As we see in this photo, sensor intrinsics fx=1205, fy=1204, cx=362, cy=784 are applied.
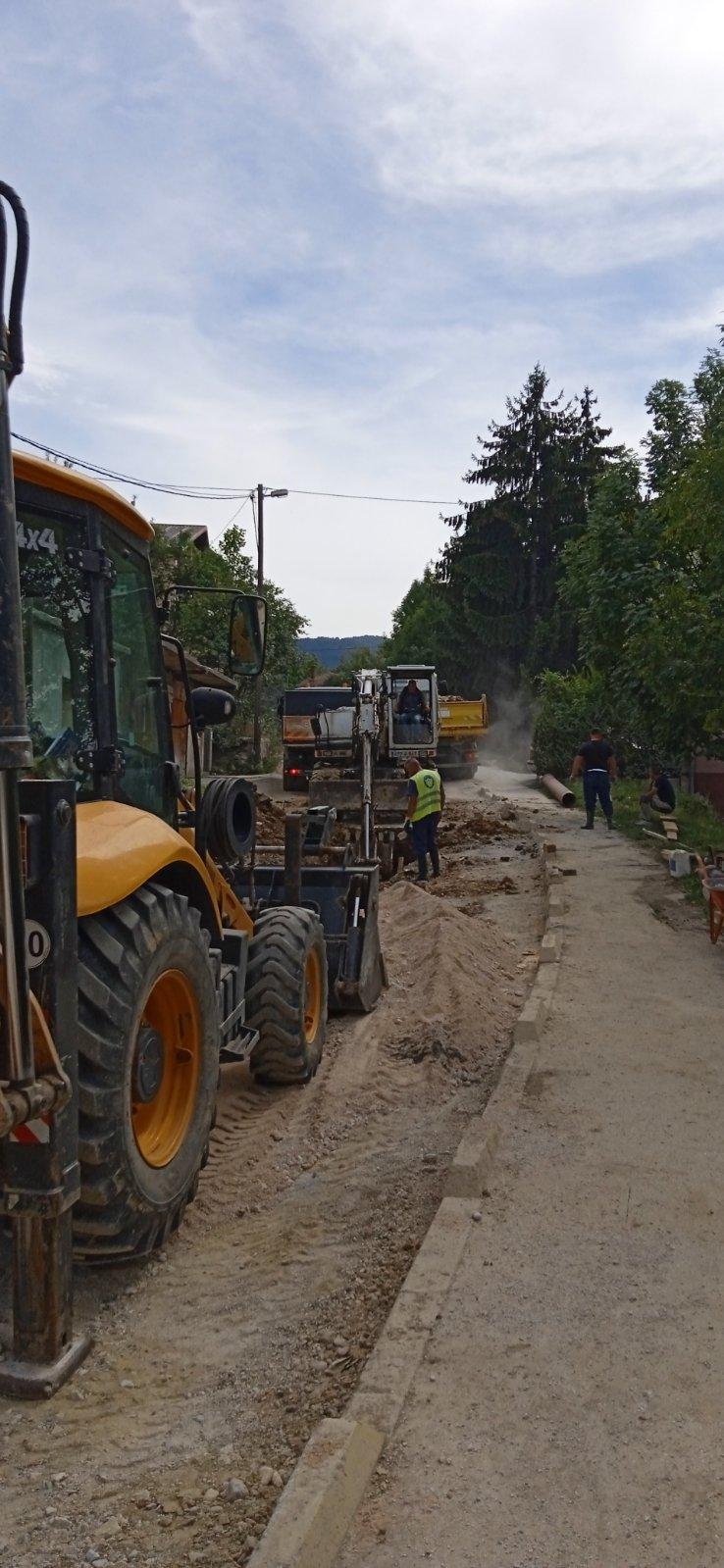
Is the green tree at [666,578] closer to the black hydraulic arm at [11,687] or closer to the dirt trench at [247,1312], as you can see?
the dirt trench at [247,1312]

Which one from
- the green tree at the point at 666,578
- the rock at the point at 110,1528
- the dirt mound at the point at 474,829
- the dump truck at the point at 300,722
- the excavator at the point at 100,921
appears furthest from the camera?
the dump truck at the point at 300,722

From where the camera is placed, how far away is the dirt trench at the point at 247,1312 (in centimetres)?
278

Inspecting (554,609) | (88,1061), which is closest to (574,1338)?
(88,1061)

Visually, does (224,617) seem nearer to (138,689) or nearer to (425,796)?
(425,796)

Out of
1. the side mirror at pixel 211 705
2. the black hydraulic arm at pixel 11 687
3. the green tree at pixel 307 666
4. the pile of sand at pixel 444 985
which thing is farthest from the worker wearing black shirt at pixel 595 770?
the green tree at pixel 307 666

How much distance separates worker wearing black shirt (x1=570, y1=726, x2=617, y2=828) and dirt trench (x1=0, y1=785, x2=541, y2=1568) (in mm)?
10814

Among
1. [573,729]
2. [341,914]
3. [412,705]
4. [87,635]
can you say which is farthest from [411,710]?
[87,635]

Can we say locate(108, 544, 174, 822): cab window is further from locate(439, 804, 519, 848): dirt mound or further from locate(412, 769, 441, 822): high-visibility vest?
locate(439, 804, 519, 848): dirt mound

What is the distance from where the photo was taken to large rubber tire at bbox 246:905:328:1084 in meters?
5.83

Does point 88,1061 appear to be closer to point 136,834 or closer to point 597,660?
point 136,834

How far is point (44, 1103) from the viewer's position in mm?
2982

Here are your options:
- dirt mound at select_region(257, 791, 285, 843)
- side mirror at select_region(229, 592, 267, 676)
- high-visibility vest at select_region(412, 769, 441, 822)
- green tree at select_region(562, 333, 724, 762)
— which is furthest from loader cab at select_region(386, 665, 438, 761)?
side mirror at select_region(229, 592, 267, 676)

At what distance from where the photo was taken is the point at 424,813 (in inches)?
556

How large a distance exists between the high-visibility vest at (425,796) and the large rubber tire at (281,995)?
7899 millimetres
